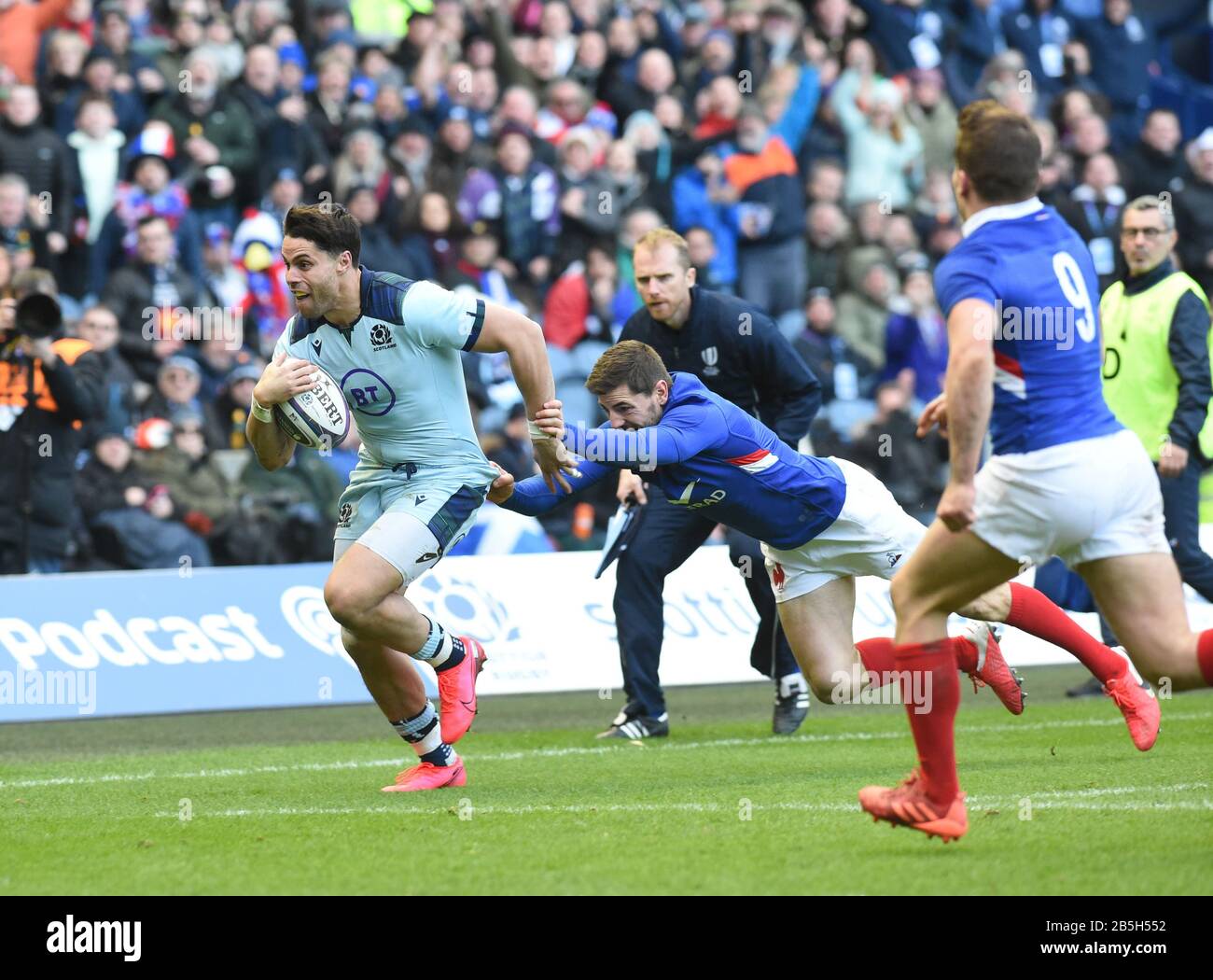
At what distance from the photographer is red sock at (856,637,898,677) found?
8055mm

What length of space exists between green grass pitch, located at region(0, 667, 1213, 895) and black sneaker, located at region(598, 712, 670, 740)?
11 centimetres

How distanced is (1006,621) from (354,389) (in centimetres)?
299

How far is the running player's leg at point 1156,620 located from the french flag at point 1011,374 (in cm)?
58

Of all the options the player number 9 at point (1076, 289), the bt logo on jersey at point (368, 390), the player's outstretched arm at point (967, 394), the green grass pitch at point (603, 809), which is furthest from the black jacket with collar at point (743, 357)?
the player's outstretched arm at point (967, 394)

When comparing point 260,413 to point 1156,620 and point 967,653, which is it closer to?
point 967,653

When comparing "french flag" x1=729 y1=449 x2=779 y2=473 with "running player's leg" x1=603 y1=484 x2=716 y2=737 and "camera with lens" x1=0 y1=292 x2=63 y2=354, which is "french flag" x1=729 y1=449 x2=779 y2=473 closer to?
"running player's leg" x1=603 y1=484 x2=716 y2=737

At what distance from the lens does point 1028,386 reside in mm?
5887

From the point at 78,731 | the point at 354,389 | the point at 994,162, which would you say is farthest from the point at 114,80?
the point at 994,162

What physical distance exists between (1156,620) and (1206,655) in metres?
0.18

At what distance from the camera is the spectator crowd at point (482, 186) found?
14.0m

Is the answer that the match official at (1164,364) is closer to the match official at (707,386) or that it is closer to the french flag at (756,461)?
the match official at (707,386)

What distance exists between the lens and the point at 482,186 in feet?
53.0
